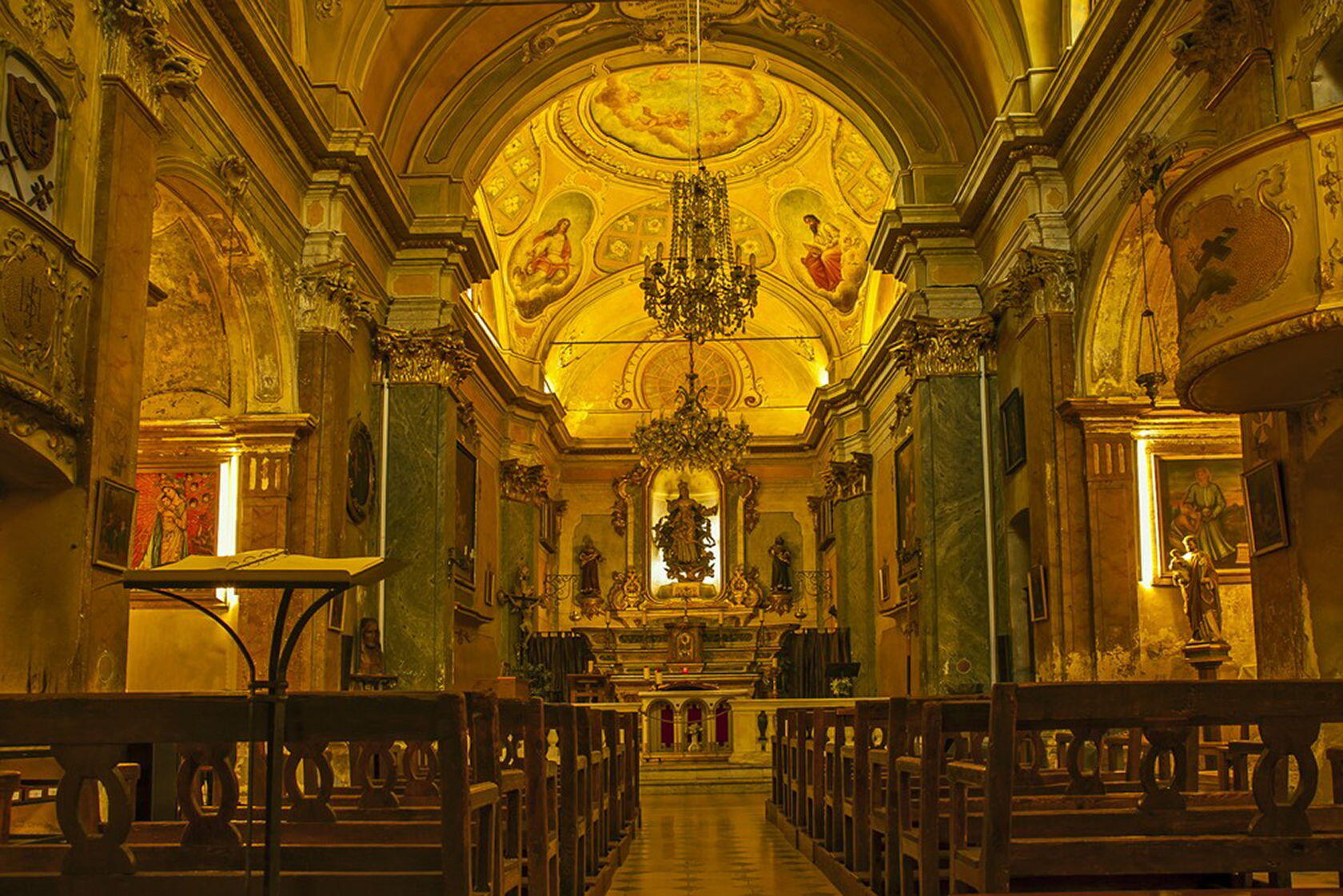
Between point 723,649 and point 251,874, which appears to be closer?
point 251,874

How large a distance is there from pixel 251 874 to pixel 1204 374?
213 inches

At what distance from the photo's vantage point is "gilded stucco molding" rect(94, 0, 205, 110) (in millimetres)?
8836

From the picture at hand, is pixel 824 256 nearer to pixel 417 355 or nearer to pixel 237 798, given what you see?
pixel 417 355

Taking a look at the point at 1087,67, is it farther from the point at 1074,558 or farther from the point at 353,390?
the point at 353,390

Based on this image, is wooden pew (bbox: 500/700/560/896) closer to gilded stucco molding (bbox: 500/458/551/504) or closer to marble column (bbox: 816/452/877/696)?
marble column (bbox: 816/452/877/696)

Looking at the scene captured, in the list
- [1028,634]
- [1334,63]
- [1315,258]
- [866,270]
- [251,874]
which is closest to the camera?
[251,874]

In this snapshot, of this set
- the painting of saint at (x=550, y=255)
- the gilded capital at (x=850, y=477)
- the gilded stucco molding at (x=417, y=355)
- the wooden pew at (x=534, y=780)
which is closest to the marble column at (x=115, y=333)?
the wooden pew at (x=534, y=780)

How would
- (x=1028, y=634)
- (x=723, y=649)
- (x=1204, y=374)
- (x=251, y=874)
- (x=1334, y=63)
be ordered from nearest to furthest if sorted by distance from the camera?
(x=251, y=874)
(x=1204, y=374)
(x=1334, y=63)
(x=1028, y=634)
(x=723, y=649)

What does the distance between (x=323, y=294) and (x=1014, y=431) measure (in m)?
7.38

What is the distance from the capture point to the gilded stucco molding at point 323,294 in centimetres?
1377

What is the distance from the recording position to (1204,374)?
7129 millimetres

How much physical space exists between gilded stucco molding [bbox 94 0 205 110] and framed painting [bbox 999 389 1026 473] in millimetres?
8595

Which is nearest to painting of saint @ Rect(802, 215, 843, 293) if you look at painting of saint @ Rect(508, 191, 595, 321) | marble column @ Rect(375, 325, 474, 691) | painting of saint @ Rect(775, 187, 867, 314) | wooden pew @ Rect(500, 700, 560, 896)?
painting of saint @ Rect(775, 187, 867, 314)

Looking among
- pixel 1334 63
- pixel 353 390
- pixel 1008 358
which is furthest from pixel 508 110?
pixel 1334 63
